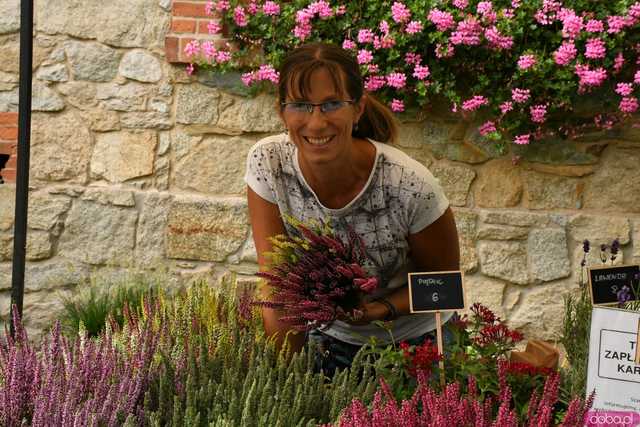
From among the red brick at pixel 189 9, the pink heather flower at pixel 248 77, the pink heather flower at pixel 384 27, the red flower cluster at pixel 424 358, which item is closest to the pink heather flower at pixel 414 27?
the pink heather flower at pixel 384 27

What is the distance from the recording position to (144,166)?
4453 millimetres

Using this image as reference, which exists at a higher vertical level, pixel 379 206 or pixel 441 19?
pixel 441 19

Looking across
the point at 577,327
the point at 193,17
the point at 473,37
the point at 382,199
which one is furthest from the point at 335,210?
the point at 193,17

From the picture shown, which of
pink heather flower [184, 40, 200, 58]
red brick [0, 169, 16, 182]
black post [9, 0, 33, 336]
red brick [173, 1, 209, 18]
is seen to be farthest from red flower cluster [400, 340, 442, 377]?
red brick [0, 169, 16, 182]

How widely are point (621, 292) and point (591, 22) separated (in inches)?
82.3

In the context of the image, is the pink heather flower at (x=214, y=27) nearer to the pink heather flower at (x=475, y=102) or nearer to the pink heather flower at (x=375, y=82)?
the pink heather flower at (x=375, y=82)

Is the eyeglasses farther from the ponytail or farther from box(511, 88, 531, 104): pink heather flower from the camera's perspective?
box(511, 88, 531, 104): pink heather flower

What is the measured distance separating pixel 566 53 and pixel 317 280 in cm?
232

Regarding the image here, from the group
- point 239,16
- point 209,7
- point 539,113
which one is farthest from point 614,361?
point 209,7

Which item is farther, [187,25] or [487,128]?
[187,25]

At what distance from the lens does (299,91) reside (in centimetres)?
228

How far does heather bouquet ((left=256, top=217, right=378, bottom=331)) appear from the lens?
1.99m

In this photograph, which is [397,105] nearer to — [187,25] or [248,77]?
[248,77]

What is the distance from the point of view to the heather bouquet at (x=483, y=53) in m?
3.89
